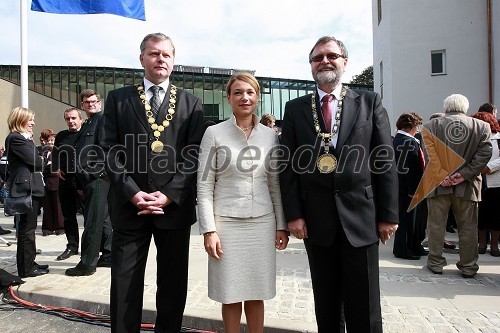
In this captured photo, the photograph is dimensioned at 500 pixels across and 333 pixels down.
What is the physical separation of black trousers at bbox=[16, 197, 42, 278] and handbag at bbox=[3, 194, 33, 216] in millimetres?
113

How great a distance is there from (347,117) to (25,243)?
4330mm

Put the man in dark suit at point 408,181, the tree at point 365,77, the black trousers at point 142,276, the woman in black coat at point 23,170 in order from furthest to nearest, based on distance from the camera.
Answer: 1. the tree at point 365,77
2. the man in dark suit at point 408,181
3. the woman in black coat at point 23,170
4. the black trousers at point 142,276

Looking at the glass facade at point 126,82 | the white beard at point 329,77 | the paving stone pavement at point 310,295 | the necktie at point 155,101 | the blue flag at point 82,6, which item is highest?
the glass facade at point 126,82

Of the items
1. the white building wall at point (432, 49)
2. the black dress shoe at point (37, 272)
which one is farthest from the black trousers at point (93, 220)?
the white building wall at point (432, 49)

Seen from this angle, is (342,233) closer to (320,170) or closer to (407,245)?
(320,170)

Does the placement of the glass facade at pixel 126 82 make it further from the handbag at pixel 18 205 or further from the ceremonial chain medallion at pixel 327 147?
the ceremonial chain medallion at pixel 327 147

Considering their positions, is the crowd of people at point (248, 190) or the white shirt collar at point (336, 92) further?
the white shirt collar at point (336, 92)

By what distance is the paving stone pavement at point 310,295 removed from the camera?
336 cm

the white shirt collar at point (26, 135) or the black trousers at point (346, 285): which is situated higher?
the white shirt collar at point (26, 135)

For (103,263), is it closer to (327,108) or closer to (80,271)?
(80,271)

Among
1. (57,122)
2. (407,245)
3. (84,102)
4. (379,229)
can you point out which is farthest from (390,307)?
(57,122)

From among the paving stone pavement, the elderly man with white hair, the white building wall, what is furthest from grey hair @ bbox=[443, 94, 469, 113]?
the white building wall

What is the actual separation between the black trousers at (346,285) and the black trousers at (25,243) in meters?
3.86

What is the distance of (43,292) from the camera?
4262mm
